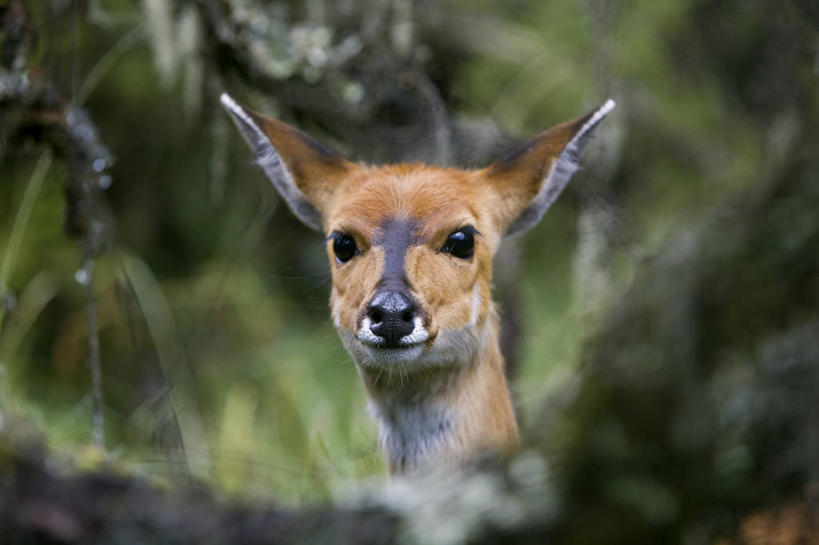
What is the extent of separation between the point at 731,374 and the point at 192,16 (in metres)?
4.24

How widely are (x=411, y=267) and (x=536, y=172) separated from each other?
0.81 m

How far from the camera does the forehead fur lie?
4.05m

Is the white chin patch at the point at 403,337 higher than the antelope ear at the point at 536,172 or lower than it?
lower

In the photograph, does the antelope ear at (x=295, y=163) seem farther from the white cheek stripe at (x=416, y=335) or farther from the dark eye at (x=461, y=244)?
the white cheek stripe at (x=416, y=335)

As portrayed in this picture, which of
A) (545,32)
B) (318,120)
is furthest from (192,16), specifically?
(545,32)

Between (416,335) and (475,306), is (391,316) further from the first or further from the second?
(475,306)

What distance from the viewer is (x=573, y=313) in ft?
21.9

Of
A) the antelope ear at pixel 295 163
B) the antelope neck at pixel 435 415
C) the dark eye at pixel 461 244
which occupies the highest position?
the antelope ear at pixel 295 163

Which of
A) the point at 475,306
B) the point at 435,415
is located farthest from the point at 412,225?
the point at 435,415

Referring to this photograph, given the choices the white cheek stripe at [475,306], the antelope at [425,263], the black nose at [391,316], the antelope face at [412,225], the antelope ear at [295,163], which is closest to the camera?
the black nose at [391,316]

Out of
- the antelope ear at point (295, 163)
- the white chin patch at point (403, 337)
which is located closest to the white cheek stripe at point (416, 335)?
the white chin patch at point (403, 337)

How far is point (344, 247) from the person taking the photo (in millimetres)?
4105

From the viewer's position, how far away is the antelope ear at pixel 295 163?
427cm

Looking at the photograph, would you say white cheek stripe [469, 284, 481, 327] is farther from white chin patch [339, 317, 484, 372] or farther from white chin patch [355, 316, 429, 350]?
white chin patch [355, 316, 429, 350]
